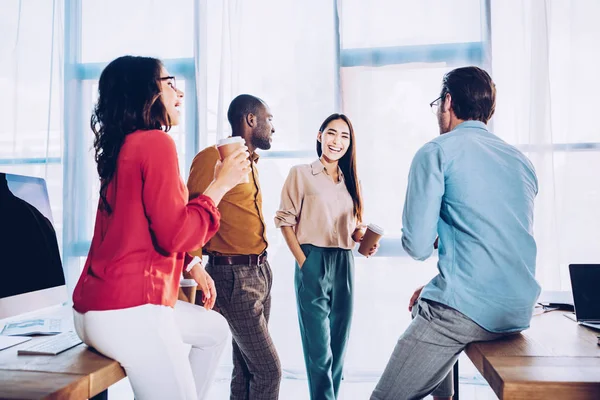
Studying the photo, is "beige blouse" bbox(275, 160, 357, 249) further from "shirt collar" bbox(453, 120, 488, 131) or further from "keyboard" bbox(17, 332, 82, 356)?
"keyboard" bbox(17, 332, 82, 356)

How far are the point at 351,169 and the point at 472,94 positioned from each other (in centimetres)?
102

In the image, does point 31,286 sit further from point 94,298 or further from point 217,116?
point 217,116

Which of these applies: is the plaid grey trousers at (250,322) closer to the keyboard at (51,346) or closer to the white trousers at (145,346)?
the keyboard at (51,346)

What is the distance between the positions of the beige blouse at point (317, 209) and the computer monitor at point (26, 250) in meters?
1.02

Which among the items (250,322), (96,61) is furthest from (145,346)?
(96,61)

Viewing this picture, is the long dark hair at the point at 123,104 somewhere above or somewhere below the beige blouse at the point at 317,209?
above

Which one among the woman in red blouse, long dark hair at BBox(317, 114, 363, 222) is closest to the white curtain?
long dark hair at BBox(317, 114, 363, 222)

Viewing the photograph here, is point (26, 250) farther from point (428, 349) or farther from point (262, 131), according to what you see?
point (428, 349)

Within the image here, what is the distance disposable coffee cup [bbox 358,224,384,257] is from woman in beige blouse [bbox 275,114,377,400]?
109 mm

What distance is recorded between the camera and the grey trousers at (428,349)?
123 centimetres

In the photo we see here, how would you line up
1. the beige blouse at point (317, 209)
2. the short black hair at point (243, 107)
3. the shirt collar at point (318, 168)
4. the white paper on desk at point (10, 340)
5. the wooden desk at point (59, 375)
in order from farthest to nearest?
the shirt collar at point (318, 168), the beige blouse at point (317, 209), the short black hair at point (243, 107), the white paper on desk at point (10, 340), the wooden desk at point (59, 375)

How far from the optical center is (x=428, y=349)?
1.24 m

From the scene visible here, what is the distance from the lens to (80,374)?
0.94 meters

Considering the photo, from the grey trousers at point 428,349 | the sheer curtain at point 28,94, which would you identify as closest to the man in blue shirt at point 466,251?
the grey trousers at point 428,349
